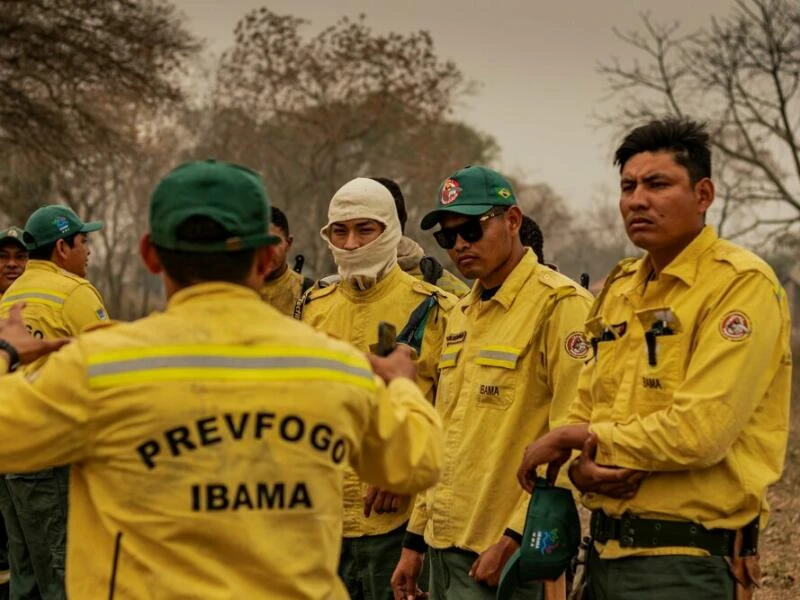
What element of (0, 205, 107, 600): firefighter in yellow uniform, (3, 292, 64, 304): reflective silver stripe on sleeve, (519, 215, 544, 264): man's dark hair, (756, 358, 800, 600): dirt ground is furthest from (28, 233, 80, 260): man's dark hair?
(756, 358, 800, 600): dirt ground

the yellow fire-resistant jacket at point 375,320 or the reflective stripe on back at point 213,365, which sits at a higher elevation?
the reflective stripe on back at point 213,365

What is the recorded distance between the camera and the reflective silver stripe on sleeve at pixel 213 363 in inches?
104

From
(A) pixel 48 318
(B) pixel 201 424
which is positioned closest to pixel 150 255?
(B) pixel 201 424

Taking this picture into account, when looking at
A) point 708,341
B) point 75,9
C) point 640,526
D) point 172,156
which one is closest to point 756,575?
point 640,526

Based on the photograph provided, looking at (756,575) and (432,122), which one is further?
(432,122)

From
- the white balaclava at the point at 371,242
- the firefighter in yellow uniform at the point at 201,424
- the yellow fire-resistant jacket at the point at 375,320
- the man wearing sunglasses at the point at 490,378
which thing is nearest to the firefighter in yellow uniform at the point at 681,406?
the man wearing sunglasses at the point at 490,378

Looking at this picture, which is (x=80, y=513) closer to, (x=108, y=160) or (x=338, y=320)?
(x=338, y=320)

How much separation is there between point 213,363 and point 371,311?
9.32 ft

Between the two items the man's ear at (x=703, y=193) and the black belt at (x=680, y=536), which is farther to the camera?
the man's ear at (x=703, y=193)

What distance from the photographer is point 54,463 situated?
2.70 meters

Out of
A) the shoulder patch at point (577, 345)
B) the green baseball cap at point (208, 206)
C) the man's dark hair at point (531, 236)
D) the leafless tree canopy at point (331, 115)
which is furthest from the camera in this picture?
the leafless tree canopy at point (331, 115)

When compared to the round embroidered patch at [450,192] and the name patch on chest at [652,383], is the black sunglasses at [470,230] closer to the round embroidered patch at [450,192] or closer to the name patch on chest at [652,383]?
the round embroidered patch at [450,192]

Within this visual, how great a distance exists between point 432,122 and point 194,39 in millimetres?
16759

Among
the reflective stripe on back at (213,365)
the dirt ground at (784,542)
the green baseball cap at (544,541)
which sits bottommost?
the dirt ground at (784,542)
